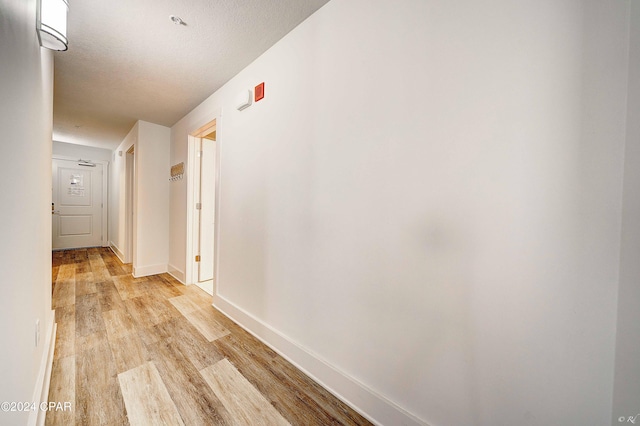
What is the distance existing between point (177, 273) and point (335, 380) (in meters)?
3.13

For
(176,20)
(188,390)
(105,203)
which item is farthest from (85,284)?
(105,203)

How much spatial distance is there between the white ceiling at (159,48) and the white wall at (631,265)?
158 cm

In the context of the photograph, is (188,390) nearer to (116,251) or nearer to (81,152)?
(116,251)

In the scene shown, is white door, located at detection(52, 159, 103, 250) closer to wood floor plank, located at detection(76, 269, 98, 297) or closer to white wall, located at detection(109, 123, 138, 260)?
white wall, located at detection(109, 123, 138, 260)

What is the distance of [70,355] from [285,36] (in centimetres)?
291

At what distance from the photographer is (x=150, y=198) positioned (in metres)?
3.65

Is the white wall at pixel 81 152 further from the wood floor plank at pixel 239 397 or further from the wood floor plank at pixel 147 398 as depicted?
the wood floor plank at pixel 239 397

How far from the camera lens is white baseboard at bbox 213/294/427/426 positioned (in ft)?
3.77

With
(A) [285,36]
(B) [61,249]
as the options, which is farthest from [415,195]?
(B) [61,249]

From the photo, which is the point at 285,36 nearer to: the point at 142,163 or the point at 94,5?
the point at 94,5

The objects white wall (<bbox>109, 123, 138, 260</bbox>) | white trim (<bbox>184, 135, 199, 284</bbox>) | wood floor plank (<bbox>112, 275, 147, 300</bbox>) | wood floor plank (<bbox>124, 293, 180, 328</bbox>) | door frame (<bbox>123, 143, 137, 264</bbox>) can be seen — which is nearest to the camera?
wood floor plank (<bbox>124, 293, 180, 328</bbox>)

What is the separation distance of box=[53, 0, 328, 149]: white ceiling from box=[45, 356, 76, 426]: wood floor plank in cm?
244

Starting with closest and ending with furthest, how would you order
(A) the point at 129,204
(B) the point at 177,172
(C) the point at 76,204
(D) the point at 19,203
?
(D) the point at 19,203, (B) the point at 177,172, (A) the point at 129,204, (C) the point at 76,204

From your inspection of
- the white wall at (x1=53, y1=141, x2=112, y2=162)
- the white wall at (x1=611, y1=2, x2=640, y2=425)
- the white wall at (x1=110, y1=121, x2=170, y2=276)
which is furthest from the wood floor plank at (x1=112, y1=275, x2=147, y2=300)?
the white wall at (x1=53, y1=141, x2=112, y2=162)
